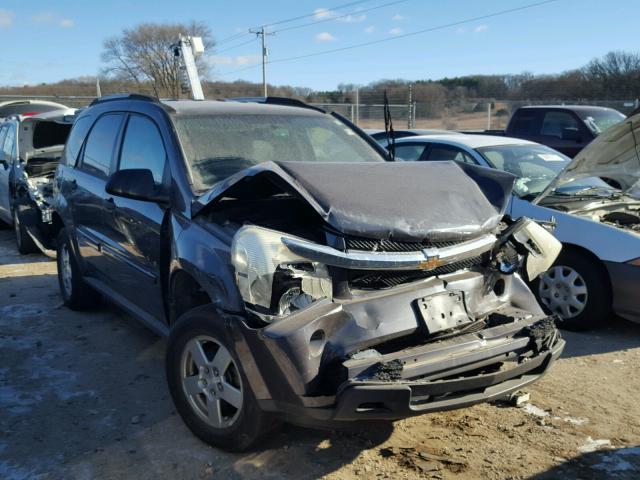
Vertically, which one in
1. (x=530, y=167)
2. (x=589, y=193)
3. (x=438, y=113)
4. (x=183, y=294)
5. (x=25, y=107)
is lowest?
(x=183, y=294)

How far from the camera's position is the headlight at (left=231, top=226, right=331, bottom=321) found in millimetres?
2697

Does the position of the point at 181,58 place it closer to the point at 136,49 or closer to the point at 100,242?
the point at 100,242

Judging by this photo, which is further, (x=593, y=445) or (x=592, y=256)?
(x=592, y=256)

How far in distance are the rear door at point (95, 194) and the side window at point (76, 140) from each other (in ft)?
0.47

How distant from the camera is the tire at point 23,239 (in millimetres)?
8367

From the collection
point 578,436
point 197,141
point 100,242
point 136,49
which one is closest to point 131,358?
point 100,242

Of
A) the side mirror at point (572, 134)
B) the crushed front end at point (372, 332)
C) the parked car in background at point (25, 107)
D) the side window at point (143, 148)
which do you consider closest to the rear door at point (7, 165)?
the parked car in background at point (25, 107)

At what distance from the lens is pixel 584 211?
5.43 metres

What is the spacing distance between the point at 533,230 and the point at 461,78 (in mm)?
50066

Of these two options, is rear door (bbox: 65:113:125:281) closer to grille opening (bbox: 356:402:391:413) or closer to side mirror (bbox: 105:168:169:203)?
side mirror (bbox: 105:168:169:203)

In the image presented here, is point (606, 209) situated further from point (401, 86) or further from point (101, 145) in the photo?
point (401, 86)

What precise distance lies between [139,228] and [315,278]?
1706 mm

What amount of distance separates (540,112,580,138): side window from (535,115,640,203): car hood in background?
5306mm

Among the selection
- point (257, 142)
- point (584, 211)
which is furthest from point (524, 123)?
point (257, 142)
